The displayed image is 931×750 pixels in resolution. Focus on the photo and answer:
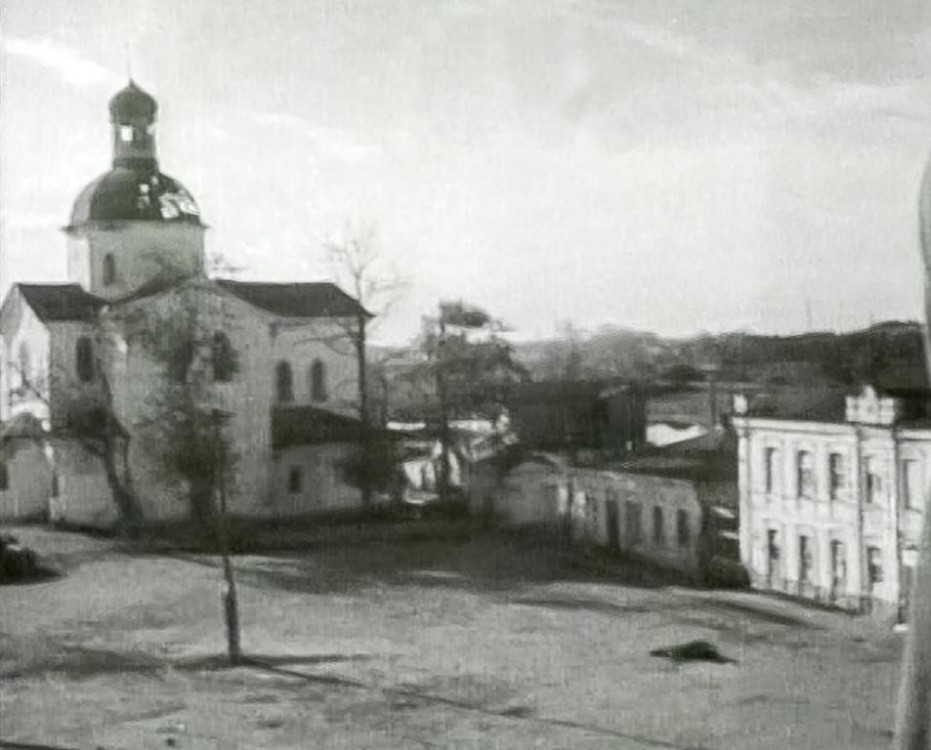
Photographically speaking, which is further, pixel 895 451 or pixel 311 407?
pixel 311 407

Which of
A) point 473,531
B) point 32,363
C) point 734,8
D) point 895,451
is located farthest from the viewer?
point 32,363

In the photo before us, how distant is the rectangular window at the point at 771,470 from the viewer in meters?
2.13

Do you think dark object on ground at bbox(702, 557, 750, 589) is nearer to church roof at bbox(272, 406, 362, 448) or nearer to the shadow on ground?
the shadow on ground

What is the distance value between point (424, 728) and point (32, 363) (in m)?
1.07

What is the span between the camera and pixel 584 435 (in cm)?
227

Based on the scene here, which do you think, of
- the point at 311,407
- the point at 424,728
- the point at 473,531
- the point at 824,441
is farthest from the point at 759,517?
the point at 311,407

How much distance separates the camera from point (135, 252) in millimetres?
2430

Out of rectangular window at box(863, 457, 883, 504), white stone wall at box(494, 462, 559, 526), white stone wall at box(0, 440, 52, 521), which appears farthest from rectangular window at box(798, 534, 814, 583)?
white stone wall at box(0, 440, 52, 521)

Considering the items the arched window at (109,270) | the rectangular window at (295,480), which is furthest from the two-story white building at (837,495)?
the arched window at (109,270)

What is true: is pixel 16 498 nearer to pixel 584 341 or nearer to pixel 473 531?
pixel 473 531

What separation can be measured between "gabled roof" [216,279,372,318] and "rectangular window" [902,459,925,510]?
102 centimetres

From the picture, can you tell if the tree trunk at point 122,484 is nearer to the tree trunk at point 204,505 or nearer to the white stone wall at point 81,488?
the white stone wall at point 81,488

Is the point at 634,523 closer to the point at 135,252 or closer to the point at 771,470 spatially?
the point at 771,470

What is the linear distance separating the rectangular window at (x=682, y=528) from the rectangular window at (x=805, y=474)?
0.66 ft
